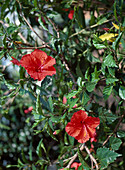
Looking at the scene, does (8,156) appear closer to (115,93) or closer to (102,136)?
(102,136)

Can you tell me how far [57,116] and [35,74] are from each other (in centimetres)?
18

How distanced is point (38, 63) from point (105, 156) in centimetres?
44

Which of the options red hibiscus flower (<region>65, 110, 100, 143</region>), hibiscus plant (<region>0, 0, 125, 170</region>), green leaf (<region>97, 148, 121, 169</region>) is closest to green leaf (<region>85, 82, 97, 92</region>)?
hibiscus plant (<region>0, 0, 125, 170</region>)

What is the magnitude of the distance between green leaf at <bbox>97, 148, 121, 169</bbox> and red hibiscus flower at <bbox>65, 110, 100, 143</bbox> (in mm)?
74

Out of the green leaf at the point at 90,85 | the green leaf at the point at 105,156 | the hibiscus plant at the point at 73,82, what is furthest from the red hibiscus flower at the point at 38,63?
the green leaf at the point at 105,156

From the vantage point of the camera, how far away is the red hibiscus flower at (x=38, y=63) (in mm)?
795

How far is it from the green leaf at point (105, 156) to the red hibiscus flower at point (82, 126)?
0.07m

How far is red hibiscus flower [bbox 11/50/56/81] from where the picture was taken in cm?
79

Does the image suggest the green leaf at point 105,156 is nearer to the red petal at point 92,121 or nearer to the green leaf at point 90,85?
the red petal at point 92,121

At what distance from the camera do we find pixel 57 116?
803 millimetres

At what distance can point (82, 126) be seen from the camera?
841 millimetres

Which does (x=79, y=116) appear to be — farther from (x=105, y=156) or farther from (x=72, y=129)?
(x=105, y=156)

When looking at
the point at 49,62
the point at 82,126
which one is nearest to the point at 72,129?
the point at 82,126

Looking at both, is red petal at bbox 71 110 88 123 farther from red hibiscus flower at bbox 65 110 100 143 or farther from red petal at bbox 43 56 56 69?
red petal at bbox 43 56 56 69
